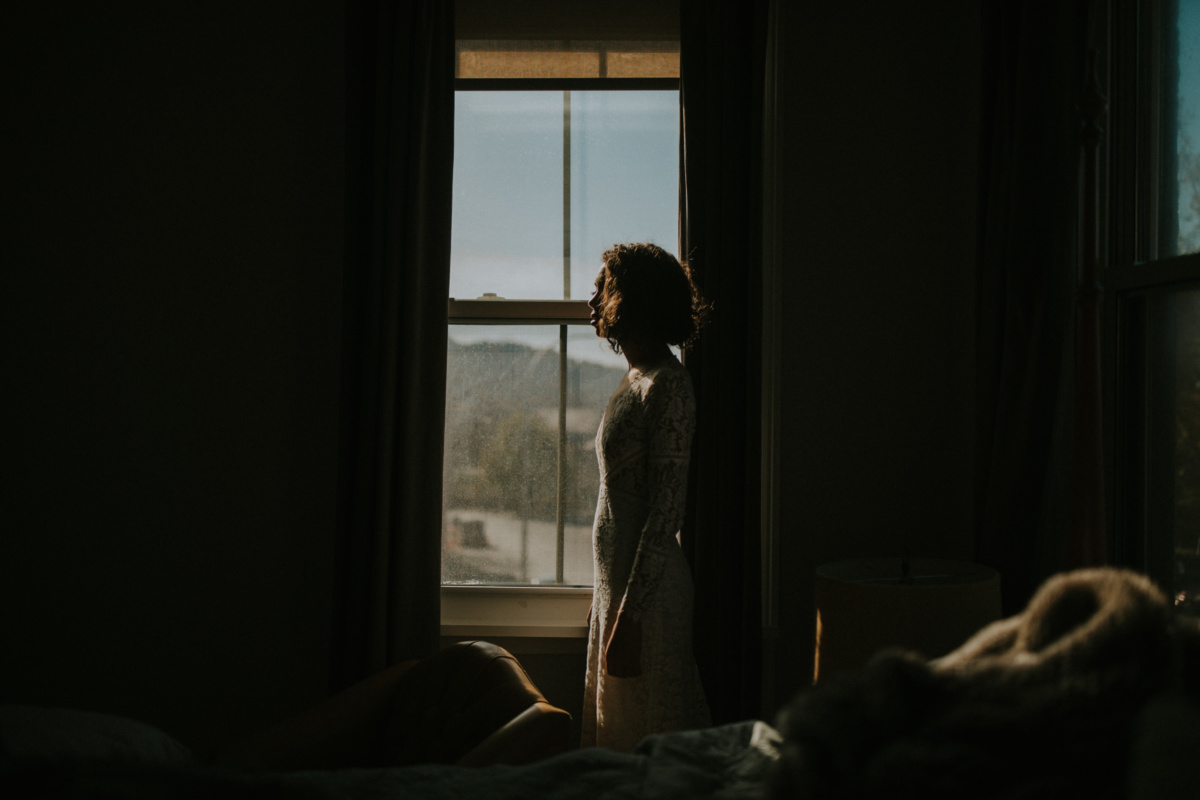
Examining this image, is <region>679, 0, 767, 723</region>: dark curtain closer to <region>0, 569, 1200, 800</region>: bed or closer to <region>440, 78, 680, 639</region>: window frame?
<region>440, 78, 680, 639</region>: window frame

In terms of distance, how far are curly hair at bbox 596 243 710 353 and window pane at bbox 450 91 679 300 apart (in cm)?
65

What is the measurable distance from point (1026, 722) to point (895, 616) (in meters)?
0.73

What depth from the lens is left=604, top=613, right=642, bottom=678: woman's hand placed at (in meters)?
1.69

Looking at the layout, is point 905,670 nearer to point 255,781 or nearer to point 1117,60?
point 255,781

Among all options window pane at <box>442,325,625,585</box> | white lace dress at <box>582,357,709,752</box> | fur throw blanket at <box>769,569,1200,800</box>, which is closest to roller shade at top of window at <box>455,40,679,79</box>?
window pane at <box>442,325,625,585</box>

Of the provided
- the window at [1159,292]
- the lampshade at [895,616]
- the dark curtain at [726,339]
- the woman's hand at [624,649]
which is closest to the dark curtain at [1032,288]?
the window at [1159,292]

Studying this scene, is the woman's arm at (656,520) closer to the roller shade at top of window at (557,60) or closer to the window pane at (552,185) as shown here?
the window pane at (552,185)

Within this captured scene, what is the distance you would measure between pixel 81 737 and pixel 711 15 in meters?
2.37

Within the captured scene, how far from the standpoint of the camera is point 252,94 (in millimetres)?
2492

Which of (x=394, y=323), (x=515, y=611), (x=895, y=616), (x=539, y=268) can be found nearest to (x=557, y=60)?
(x=539, y=268)

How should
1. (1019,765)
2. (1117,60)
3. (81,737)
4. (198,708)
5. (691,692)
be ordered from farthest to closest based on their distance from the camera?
(198,708), (691,692), (1117,60), (81,737), (1019,765)

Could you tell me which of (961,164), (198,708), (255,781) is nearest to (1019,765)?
(255,781)

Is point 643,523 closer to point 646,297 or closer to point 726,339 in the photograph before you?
point 646,297

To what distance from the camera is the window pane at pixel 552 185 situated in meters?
2.55
